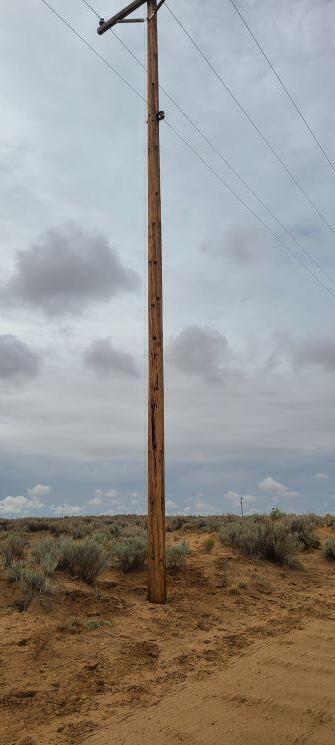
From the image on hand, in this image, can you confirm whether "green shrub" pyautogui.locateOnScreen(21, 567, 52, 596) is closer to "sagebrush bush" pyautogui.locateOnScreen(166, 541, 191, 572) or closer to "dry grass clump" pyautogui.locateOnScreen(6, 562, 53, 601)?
"dry grass clump" pyautogui.locateOnScreen(6, 562, 53, 601)

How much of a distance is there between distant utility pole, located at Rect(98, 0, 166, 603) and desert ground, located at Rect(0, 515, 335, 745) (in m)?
0.77

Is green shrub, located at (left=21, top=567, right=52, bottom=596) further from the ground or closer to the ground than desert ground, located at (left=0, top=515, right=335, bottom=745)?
further from the ground

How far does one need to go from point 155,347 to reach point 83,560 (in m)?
4.17

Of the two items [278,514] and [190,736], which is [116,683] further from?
[278,514]

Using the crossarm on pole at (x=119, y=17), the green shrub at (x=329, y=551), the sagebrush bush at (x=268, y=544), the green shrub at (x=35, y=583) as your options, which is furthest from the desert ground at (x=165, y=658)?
the crossarm on pole at (x=119, y=17)

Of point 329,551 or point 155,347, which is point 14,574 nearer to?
point 155,347

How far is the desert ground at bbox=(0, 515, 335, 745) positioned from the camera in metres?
4.77

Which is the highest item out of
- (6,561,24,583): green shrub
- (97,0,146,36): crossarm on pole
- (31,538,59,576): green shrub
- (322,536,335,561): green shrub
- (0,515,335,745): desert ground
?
(97,0,146,36): crossarm on pole

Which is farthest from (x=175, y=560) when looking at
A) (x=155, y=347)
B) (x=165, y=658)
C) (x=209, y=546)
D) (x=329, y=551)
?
(x=329, y=551)

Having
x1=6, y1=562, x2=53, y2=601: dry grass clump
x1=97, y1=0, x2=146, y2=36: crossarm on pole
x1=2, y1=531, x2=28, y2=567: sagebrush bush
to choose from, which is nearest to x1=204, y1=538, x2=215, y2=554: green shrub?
x1=2, y1=531, x2=28, y2=567: sagebrush bush

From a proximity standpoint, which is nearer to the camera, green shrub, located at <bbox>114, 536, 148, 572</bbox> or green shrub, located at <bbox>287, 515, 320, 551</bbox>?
green shrub, located at <bbox>114, 536, 148, 572</bbox>

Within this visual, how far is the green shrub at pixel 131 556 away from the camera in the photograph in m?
10.7

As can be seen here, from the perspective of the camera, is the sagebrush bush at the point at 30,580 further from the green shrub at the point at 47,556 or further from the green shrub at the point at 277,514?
the green shrub at the point at 277,514

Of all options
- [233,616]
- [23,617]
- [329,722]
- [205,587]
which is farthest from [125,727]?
[205,587]
